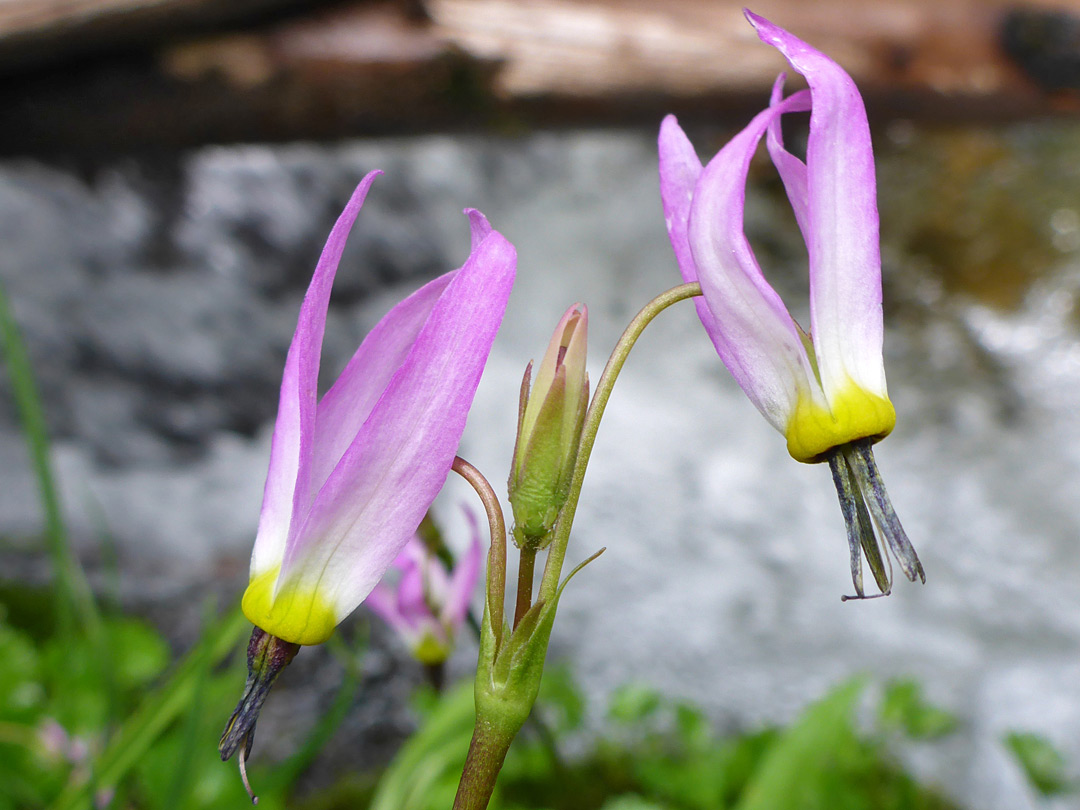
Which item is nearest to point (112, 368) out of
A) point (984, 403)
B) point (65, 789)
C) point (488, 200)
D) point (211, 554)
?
point (211, 554)

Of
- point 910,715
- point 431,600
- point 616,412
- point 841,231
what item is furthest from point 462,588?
point 616,412

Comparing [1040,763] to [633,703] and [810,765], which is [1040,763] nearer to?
[810,765]

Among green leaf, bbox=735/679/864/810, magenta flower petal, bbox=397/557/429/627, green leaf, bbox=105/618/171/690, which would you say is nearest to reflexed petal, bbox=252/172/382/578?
magenta flower petal, bbox=397/557/429/627

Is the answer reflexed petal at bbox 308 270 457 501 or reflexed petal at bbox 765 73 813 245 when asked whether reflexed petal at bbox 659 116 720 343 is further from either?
reflexed petal at bbox 308 270 457 501

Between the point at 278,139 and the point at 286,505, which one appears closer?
the point at 286,505

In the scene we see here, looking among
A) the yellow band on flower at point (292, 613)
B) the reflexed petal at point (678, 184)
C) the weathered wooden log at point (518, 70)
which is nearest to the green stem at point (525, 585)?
the yellow band on flower at point (292, 613)

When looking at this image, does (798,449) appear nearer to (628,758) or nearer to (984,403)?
(628,758)
